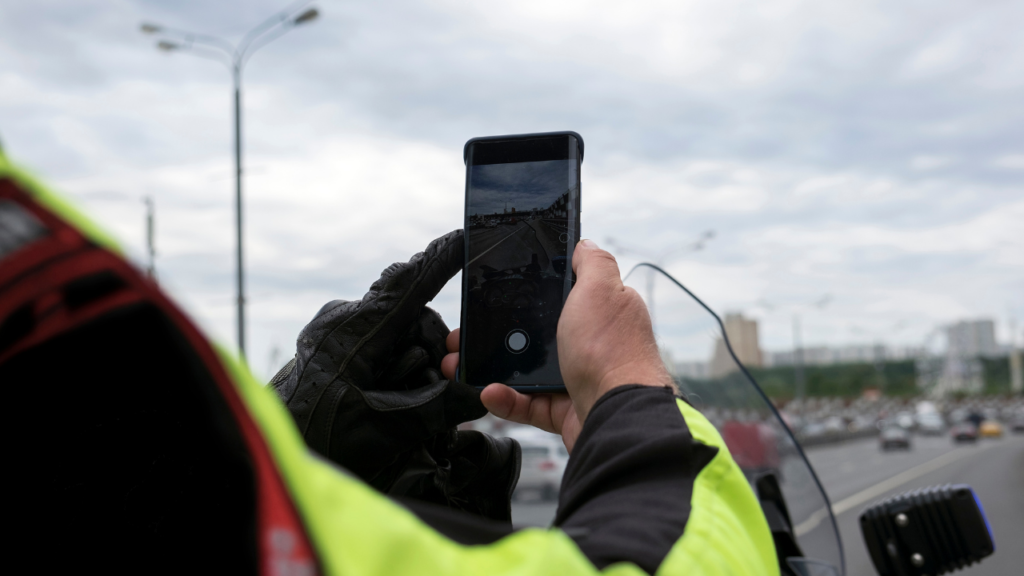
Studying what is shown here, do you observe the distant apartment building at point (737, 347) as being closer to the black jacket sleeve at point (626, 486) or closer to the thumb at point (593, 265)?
the thumb at point (593, 265)

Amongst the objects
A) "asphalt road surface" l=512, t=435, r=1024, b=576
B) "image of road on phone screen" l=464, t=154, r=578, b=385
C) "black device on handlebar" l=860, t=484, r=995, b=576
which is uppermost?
"image of road on phone screen" l=464, t=154, r=578, b=385

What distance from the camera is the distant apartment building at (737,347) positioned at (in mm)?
2023

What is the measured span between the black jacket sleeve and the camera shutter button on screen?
514 millimetres

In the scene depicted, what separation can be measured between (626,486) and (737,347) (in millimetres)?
1431

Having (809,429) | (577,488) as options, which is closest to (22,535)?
(577,488)

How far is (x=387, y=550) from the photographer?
52cm

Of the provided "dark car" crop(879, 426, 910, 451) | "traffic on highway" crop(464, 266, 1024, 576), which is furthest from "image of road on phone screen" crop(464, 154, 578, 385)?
"dark car" crop(879, 426, 910, 451)

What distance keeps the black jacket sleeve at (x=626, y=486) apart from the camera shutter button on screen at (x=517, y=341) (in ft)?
1.69

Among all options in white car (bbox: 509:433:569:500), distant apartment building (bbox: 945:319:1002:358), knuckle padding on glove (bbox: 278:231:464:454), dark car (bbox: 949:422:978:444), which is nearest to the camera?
knuckle padding on glove (bbox: 278:231:464:454)

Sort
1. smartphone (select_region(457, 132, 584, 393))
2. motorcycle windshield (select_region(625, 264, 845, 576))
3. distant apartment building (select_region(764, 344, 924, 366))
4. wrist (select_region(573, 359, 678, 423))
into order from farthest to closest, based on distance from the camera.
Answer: distant apartment building (select_region(764, 344, 924, 366)) → motorcycle windshield (select_region(625, 264, 845, 576)) → smartphone (select_region(457, 132, 584, 393)) → wrist (select_region(573, 359, 678, 423))

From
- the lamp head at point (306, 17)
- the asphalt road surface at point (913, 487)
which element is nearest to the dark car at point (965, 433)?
the asphalt road surface at point (913, 487)

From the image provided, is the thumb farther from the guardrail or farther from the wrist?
the guardrail

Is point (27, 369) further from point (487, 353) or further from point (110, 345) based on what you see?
point (487, 353)

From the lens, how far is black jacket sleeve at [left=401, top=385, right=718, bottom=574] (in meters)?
0.73
